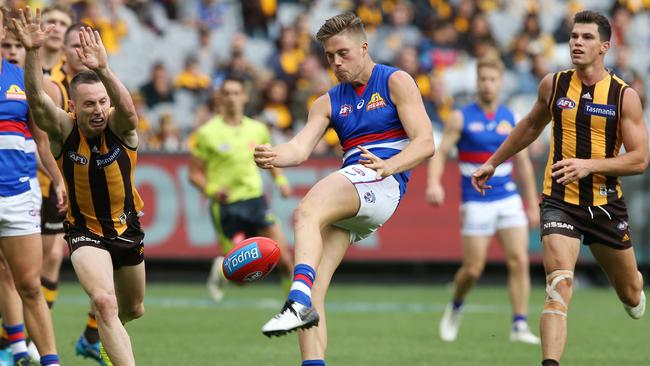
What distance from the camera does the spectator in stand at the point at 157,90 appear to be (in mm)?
19203

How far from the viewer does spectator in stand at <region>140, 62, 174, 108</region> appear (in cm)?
1920

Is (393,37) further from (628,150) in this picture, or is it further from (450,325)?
(628,150)

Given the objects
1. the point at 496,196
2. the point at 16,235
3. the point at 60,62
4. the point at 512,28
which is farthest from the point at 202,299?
the point at 512,28

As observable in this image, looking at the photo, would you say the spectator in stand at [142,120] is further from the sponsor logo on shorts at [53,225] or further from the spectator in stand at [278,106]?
the sponsor logo on shorts at [53,225]

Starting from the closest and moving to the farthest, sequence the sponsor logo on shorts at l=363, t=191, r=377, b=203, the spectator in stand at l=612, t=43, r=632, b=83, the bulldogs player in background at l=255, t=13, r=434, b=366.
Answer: the bulldogs player in background at l=255, t=13, r=434, b=366
the sponsor logo on shorts at l=363, t=191, r=377, b=203
the spectator in stand at l=612, t=43, r=632, b=83

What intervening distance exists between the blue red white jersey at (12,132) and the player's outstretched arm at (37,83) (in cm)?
97

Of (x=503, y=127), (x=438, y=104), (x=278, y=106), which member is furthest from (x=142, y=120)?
(x=503, y=127)

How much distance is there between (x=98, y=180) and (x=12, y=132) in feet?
3.92

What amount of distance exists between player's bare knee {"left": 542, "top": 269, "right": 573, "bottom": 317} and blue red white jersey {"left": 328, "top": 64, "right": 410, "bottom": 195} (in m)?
1.21

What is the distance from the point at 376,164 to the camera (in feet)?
22.5

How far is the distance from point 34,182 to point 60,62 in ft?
4.36

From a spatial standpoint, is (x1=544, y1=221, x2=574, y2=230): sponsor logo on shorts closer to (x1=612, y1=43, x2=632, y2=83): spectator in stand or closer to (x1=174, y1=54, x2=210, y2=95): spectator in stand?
(x1=612, y1=43, x2=632, y2=83): spectator in stand

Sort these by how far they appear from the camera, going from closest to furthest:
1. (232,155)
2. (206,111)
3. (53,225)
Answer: (53,225) → (232,155) → (206,111)

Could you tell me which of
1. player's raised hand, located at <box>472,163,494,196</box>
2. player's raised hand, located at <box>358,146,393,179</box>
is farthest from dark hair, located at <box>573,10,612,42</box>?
player's raised hand, located at <box>358,146,393,179</box>
